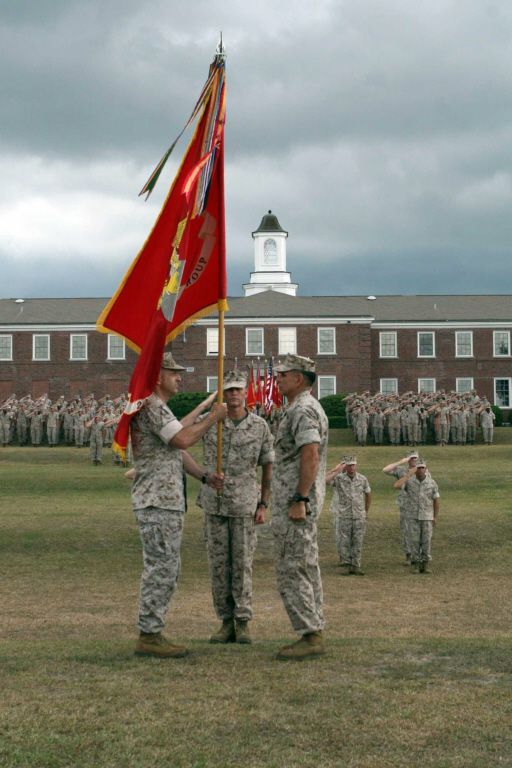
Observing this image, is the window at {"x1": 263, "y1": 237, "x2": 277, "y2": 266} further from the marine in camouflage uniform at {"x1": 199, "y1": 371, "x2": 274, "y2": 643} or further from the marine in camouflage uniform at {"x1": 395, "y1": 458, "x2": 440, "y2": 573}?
the marine in camouflage uniform at {"x1": 199, "y1": 371, "x2": 274, "y2": 643}

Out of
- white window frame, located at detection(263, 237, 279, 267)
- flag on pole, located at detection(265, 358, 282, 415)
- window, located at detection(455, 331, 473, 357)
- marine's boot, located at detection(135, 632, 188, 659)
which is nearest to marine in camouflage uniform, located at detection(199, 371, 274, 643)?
marine's boot, located at detection(135, 632, 188, 659)

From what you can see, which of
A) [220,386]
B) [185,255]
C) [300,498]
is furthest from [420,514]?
[300,498]

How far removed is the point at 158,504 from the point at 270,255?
3514 inches

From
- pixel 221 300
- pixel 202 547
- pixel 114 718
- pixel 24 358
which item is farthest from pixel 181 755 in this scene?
pixel 24 358

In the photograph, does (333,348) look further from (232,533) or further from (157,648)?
(157,648)

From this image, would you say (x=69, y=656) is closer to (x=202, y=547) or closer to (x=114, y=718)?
(x=114, y=718)

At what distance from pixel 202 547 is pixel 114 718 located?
12993 millimetres

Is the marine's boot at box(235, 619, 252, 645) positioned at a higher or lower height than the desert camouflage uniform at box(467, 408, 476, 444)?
lower

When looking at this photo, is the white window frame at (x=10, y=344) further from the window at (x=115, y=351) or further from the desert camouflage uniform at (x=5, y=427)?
the desert camouflage uniform at (x=5, y=427)

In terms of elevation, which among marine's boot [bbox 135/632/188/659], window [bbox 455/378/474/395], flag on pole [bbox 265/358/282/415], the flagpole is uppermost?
window [bbox 455/378/474/395]

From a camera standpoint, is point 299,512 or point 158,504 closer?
point 299,512

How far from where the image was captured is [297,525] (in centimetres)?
759

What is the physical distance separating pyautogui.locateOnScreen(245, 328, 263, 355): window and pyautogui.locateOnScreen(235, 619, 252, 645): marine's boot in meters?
53.4

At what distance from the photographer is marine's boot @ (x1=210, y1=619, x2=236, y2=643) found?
8.71 metres
